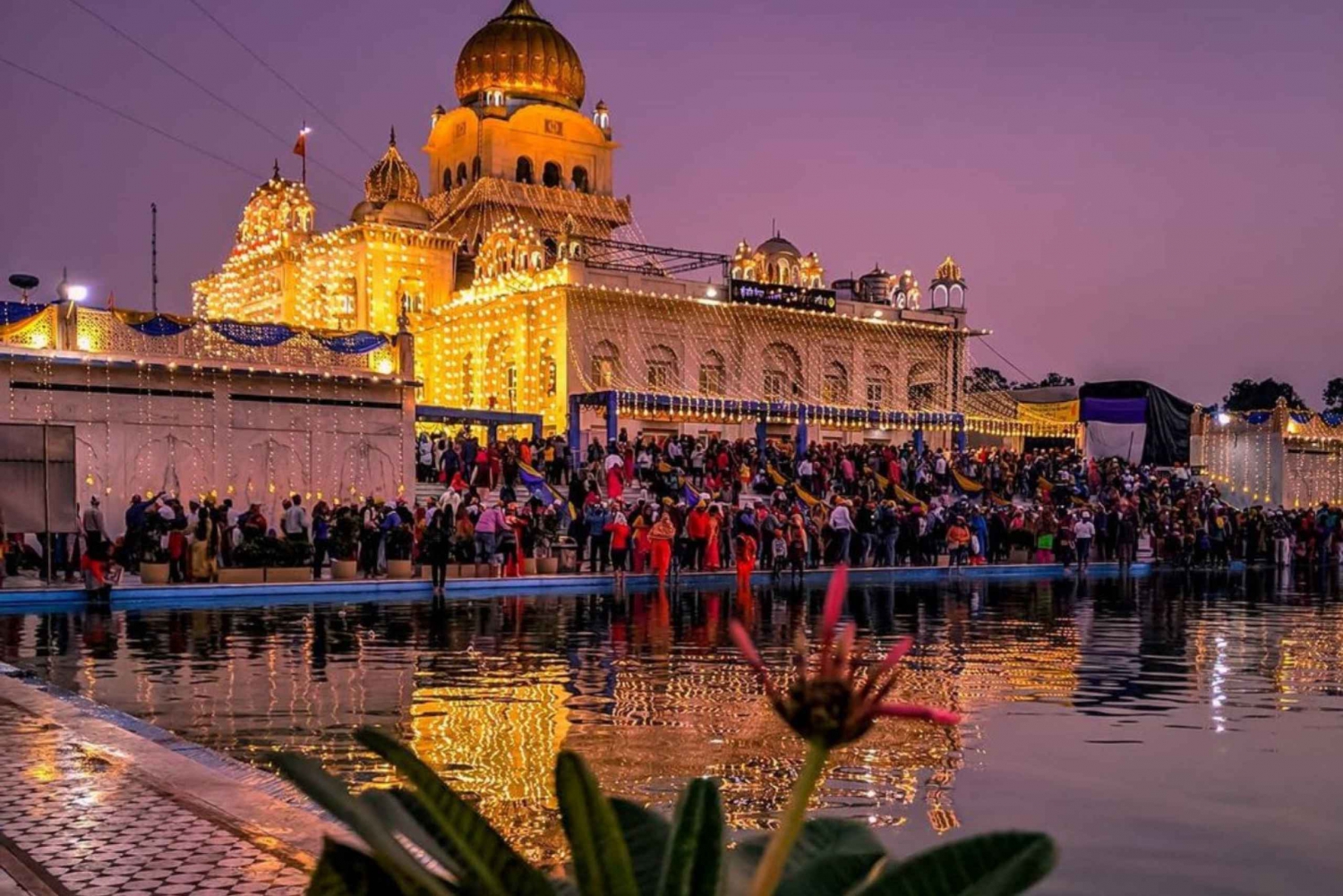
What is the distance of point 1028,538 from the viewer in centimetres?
3231

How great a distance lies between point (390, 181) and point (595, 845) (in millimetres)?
54462

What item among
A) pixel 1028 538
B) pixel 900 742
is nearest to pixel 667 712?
pixel 900 742

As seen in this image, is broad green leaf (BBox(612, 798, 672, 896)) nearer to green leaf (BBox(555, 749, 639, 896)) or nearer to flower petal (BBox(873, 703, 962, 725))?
green leaf (BBox(555, 749, 639, 896))

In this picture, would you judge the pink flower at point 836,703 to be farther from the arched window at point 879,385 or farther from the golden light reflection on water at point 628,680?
the arched window at point 879,385

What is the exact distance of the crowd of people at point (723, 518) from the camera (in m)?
24.0

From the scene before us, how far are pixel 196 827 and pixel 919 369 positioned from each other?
170 feet

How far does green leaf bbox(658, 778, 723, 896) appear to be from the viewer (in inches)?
69.7

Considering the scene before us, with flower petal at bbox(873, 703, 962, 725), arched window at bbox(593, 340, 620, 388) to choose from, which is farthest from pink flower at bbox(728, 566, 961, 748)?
arched window at bbox(593, 340, 620, 388)

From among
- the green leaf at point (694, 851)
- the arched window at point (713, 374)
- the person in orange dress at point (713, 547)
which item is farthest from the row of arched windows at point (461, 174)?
the green leaf at point (694, 851)

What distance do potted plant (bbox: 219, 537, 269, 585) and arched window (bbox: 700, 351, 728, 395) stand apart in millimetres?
28695

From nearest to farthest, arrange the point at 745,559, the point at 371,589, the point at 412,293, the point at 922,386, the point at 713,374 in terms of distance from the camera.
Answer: the point at 371,589
the point at 745,559
the point at 713,374
the point at 412,293
the point at 922,386

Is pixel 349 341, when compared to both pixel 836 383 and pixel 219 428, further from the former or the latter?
pixel 836 383

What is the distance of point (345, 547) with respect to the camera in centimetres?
2383

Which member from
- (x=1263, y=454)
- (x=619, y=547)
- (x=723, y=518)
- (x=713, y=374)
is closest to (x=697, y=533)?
(x=723, y=518)
